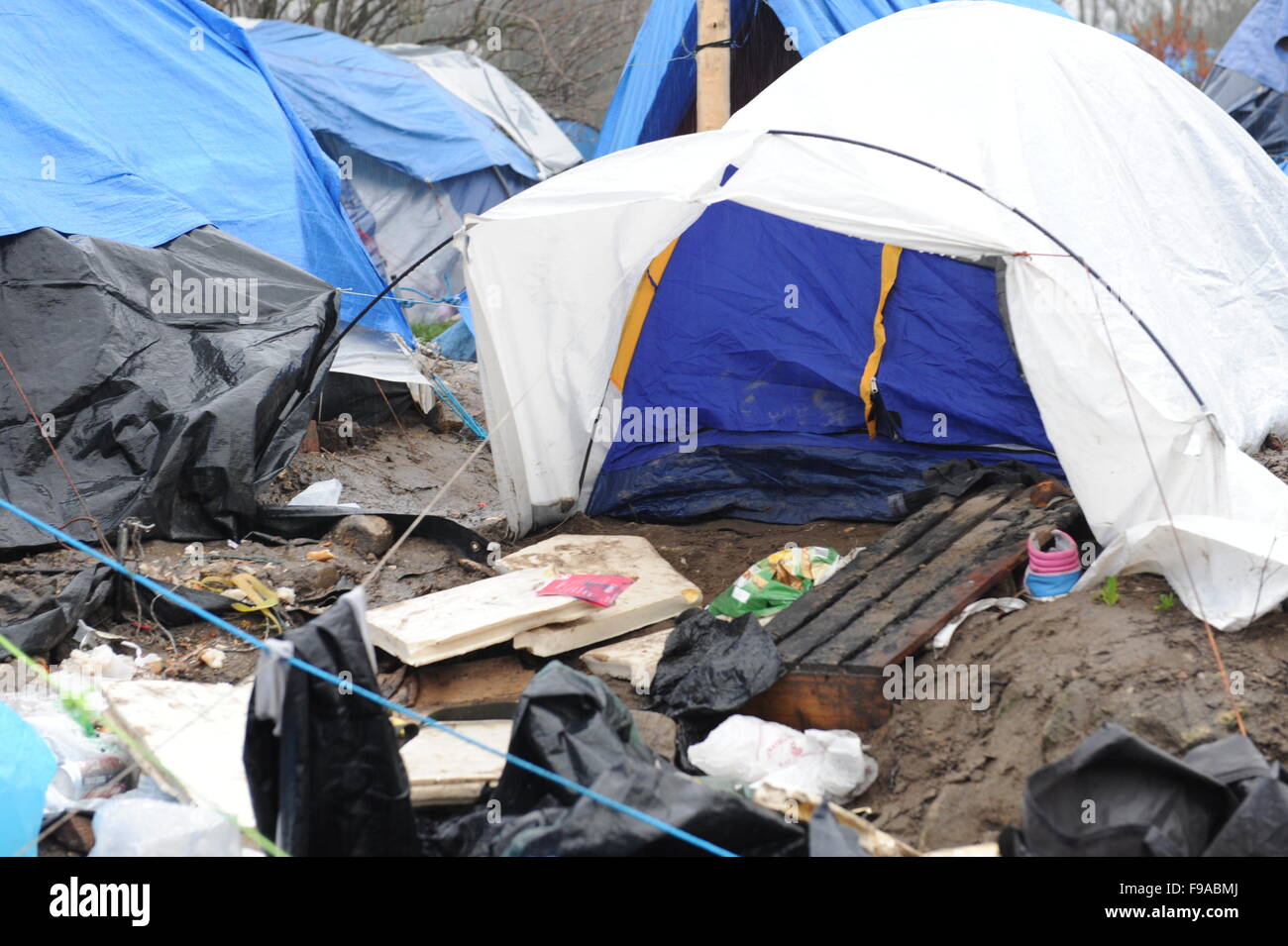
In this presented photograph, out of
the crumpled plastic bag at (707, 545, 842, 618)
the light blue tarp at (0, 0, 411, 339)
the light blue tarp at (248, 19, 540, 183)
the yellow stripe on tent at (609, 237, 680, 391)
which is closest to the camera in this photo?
the crumpled plastic bag at (707, 545, 842, 618)

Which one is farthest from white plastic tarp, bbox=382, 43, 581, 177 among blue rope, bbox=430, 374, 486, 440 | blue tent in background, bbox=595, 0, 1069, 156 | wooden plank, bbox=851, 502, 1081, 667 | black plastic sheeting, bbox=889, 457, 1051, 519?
wooden plank, bbox=851, 502, 1081, 667

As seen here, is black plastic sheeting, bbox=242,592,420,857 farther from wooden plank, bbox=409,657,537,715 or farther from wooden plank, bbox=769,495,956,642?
wooden plank, bbox=769,495,956,642

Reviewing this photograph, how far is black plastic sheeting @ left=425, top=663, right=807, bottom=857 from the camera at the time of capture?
2.21m

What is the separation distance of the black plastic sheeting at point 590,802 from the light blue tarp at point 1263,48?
9122 mm

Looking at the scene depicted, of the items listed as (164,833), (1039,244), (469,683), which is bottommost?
(469,683)

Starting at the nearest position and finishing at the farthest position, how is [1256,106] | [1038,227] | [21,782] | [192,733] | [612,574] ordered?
1. [21,782]
2. [192,733]
3. [1038,227]
4. [612,574]
5. [1256,106]

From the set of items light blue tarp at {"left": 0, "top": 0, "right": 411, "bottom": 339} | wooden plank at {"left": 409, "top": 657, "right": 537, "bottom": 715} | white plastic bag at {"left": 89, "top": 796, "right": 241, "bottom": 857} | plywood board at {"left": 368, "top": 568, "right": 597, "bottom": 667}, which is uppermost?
light blue tarp at {"left": 0, "top": 0, "right": 411, "bottom": 339}

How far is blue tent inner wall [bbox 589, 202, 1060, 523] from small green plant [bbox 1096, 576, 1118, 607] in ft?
5.63

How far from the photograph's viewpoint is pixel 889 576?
4.06 metres

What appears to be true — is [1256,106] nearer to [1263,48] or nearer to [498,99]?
[1263,48]

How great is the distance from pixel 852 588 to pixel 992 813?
1.25 m

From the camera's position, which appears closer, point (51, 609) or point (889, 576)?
point (51, 609)

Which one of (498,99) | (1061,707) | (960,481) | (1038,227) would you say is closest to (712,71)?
(960,481)

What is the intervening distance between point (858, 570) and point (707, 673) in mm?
864
